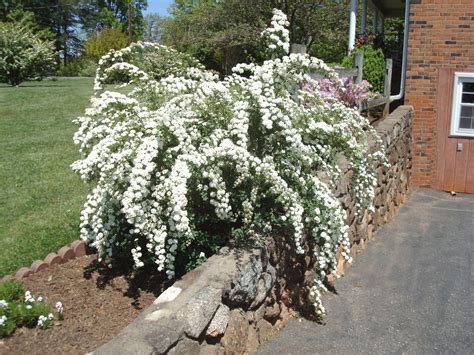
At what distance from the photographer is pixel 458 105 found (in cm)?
985

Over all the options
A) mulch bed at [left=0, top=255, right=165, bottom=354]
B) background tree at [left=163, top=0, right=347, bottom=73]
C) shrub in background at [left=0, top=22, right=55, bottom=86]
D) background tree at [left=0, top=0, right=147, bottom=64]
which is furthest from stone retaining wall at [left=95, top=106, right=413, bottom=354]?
background tree at [left=0, top=0, right=147, bottom=64]

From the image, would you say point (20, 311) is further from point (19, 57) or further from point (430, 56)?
point (19, 57)

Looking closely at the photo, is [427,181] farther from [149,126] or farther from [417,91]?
[149,126]

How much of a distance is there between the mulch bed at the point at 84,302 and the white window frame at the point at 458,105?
7.52 metres

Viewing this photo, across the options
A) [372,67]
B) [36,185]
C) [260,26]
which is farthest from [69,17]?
[36,185]

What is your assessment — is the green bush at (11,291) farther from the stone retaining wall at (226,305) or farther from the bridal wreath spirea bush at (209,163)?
the stone retaining wall at (226,305)

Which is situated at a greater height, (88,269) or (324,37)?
(324,37)

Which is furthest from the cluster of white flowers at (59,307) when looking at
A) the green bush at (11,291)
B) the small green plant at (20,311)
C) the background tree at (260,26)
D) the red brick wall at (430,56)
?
the background tree at (260,26)

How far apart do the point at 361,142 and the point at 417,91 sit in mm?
5449

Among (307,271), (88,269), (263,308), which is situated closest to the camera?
(263,308)

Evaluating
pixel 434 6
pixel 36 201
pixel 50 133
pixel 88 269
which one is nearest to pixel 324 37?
pixel 434 6

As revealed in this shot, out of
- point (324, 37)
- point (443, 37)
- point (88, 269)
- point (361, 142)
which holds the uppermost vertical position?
point (324, 37)

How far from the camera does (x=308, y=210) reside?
425cm

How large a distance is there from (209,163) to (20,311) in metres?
1.47
